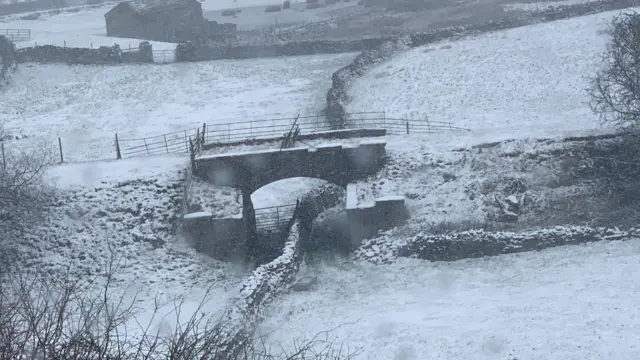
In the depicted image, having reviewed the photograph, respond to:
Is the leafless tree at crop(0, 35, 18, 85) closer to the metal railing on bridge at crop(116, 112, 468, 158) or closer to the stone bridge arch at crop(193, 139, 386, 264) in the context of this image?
the metal railing on bridge at crop(116, 112, 468, 158)

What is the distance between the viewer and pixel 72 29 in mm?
56250

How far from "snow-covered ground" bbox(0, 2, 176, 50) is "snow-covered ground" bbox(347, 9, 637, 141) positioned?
1657 centimetres

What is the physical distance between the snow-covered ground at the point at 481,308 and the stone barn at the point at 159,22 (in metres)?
34.7

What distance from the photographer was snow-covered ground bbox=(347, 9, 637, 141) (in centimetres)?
3027

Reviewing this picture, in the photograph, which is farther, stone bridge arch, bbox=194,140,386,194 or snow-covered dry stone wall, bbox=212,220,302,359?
stone bridge arch, bbox=194,140,386,194

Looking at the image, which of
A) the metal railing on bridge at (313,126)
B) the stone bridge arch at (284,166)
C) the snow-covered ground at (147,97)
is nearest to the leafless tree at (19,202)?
the stone bridge arch at (284,166)

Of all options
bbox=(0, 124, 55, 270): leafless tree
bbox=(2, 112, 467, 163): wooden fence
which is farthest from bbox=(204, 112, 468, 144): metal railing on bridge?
bbox=(0, 124, 55, 270): leafless tree

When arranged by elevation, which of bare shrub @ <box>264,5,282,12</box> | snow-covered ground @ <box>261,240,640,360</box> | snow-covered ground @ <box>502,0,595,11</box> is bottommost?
snow-covered ground @ <box>261,240,640,360</box>

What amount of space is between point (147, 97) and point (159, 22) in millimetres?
16385

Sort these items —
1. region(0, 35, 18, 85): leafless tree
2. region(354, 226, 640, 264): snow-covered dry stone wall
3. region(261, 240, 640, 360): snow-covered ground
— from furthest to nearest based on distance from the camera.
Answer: region(0, 35, 18, 85): leafless tree < region(354, 226, 640, 264): snow-covered dry stone wall < region(261, 240, 640, 360): snow-covered ground

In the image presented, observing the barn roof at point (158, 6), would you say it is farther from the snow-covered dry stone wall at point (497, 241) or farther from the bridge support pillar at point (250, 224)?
the snow-covered dry stone wall at point (497, 241)

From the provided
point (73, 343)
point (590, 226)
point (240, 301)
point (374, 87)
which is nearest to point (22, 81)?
point (374, 87)

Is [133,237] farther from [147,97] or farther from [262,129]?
[147,97]

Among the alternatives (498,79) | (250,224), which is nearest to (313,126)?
(250,224)
